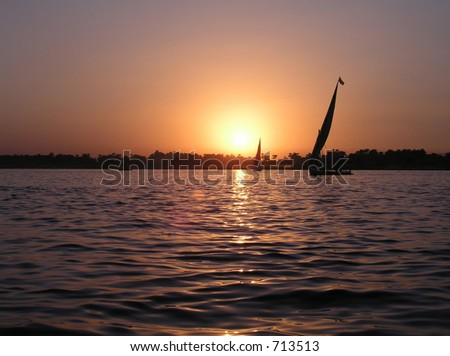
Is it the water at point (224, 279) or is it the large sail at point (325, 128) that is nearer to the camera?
the water at point (224, 279)

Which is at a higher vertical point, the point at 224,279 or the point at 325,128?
the point at 325,128

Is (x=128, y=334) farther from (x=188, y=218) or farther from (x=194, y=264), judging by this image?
(x=188, y=218)

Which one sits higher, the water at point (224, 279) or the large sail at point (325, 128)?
the large sail at point (325, 128)

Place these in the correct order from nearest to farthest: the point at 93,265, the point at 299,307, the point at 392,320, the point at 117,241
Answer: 1. the point at 392,320
2. the point at 299,307
3. the point at 93,265
4. the point at 117,241

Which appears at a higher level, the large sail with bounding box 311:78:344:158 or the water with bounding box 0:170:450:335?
the large sail with bounding box 311:78:344:158

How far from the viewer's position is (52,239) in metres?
15.8

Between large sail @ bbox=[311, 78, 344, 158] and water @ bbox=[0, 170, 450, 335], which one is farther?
large sail @ bbox=[311, 78, 344, 158]

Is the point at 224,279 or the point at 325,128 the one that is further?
the point at 325,128

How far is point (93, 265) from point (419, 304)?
6900mm
